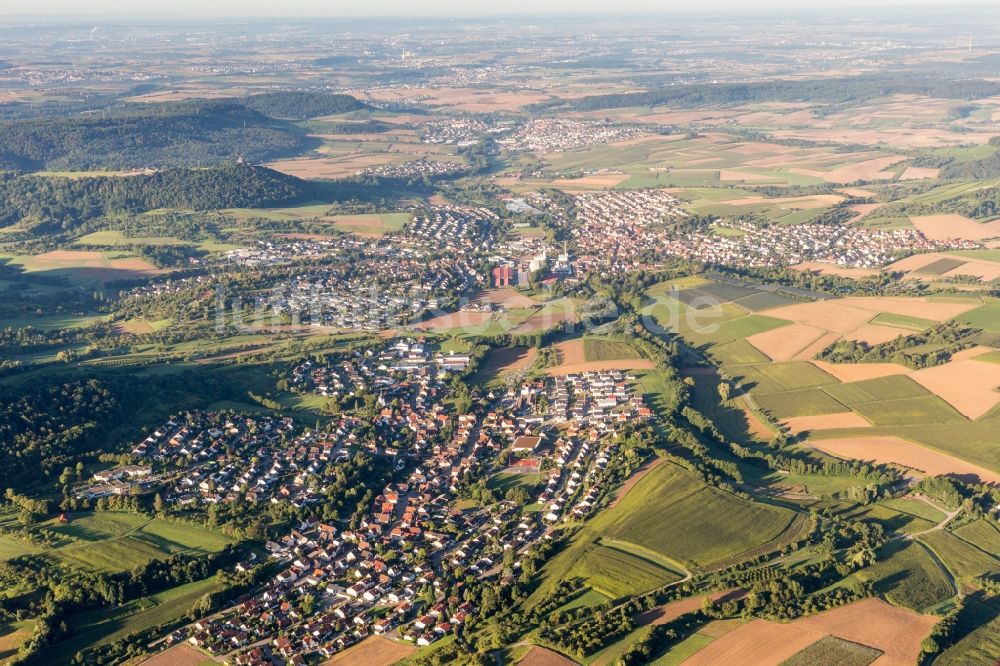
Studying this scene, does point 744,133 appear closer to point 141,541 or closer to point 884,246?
point 884,246

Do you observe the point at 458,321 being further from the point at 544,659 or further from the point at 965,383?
the point at 544,659

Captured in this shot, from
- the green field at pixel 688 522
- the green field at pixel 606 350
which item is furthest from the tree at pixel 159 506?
the green field at pixel 606 350

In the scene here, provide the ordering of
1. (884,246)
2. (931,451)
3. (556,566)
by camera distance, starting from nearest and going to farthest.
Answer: (556,566)
(931,451)
(884,246)

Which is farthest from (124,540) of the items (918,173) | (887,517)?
(918,173)

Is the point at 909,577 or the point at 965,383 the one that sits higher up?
the point at 965,383

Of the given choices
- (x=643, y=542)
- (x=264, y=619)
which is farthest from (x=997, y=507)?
(x=264, y=619)

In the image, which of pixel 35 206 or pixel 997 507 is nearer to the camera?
pixel 997 507

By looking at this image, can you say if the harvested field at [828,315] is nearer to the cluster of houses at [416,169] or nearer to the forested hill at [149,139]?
the cluster of houses at [416,169]
